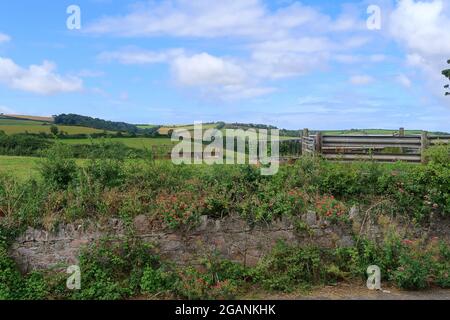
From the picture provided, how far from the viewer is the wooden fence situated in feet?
47.2

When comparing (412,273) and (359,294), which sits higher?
(412,273)

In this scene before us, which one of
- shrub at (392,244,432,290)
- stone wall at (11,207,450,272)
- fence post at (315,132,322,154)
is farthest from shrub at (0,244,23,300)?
fence post at (315,132,322,154)

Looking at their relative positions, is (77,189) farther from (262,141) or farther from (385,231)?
(385,231)

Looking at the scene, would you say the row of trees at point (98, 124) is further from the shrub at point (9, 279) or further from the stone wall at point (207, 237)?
the shrub at point (9, 279)

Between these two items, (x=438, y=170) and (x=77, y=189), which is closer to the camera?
(x=77, y=189)

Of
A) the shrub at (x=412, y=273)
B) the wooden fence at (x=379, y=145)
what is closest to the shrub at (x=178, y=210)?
the shrub at (x=412, y=273)

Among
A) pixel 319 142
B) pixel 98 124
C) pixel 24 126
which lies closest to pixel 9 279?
pixel 98 124

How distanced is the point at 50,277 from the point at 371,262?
227 inches

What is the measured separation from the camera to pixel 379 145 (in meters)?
15.0

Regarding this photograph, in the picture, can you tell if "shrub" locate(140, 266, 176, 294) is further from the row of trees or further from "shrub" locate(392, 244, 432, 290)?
the row of trees

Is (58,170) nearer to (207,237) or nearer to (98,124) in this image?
(207,237)

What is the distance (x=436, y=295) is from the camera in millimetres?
7250

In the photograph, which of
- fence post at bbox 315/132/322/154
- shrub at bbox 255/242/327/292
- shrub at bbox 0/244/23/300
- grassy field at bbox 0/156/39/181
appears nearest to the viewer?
shrub at bbox 0/244/23/300
